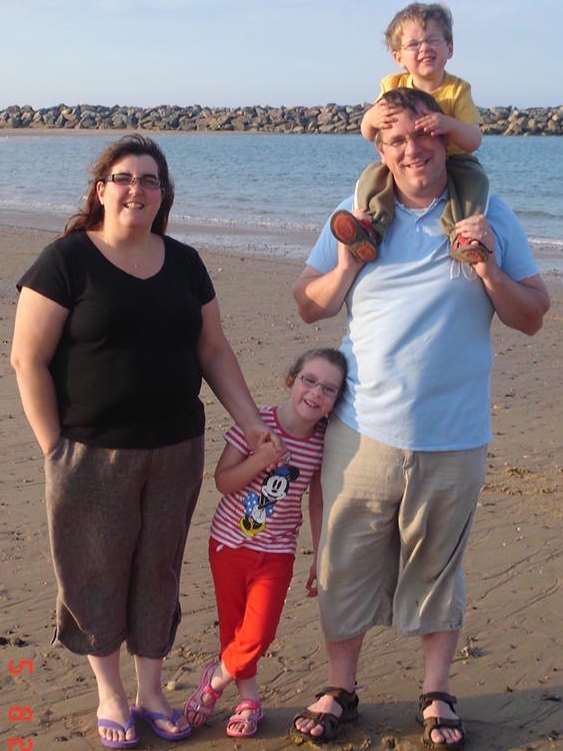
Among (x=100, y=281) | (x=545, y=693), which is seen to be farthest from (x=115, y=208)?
(x=545, y=693)

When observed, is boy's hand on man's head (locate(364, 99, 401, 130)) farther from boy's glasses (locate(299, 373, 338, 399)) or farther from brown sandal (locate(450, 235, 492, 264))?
boy's glasses (locate(299, 373, 338, 399))

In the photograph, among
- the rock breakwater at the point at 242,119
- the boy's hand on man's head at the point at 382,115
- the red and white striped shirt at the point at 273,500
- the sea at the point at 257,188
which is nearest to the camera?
the boy's hand on man's head at the point at 382,115

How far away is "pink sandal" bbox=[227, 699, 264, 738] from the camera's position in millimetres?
3920

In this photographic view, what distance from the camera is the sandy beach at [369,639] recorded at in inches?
158

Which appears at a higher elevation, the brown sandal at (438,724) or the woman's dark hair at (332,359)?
the woman's dark hair at (332,359)

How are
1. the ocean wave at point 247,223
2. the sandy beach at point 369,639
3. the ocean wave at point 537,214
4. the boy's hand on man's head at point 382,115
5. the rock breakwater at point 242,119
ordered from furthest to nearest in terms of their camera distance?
the rock breakwater at point 242,119
the ocean wave at point 537,214
the ocean wave at point 247,223
the sandy beach at point 369,639
the boy's hand on man's head at point 382,115

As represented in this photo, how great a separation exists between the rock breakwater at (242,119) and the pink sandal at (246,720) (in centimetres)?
8189

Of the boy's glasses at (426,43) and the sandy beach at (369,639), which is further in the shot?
the boy's glasses at (426,43)

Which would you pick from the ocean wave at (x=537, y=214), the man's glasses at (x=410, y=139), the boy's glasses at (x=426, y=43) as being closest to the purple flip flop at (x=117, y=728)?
the man's glasses at (x=410, y=139)

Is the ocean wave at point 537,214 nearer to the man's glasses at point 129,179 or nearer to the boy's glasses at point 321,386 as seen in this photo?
the boy's glasses at point 321,386

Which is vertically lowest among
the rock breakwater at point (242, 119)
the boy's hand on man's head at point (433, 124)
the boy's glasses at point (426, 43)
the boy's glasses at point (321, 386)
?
the boy's glasses at point (321, 386)

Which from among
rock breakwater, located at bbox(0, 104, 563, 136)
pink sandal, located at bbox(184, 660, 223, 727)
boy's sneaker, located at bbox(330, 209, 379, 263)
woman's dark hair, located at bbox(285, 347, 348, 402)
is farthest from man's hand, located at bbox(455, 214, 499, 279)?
rock breakwater, located at bbox(0, 104, 563, 136)

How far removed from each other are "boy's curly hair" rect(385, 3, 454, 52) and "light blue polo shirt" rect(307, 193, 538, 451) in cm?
101

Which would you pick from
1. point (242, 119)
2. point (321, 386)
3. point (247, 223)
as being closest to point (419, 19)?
point (321, 386)
